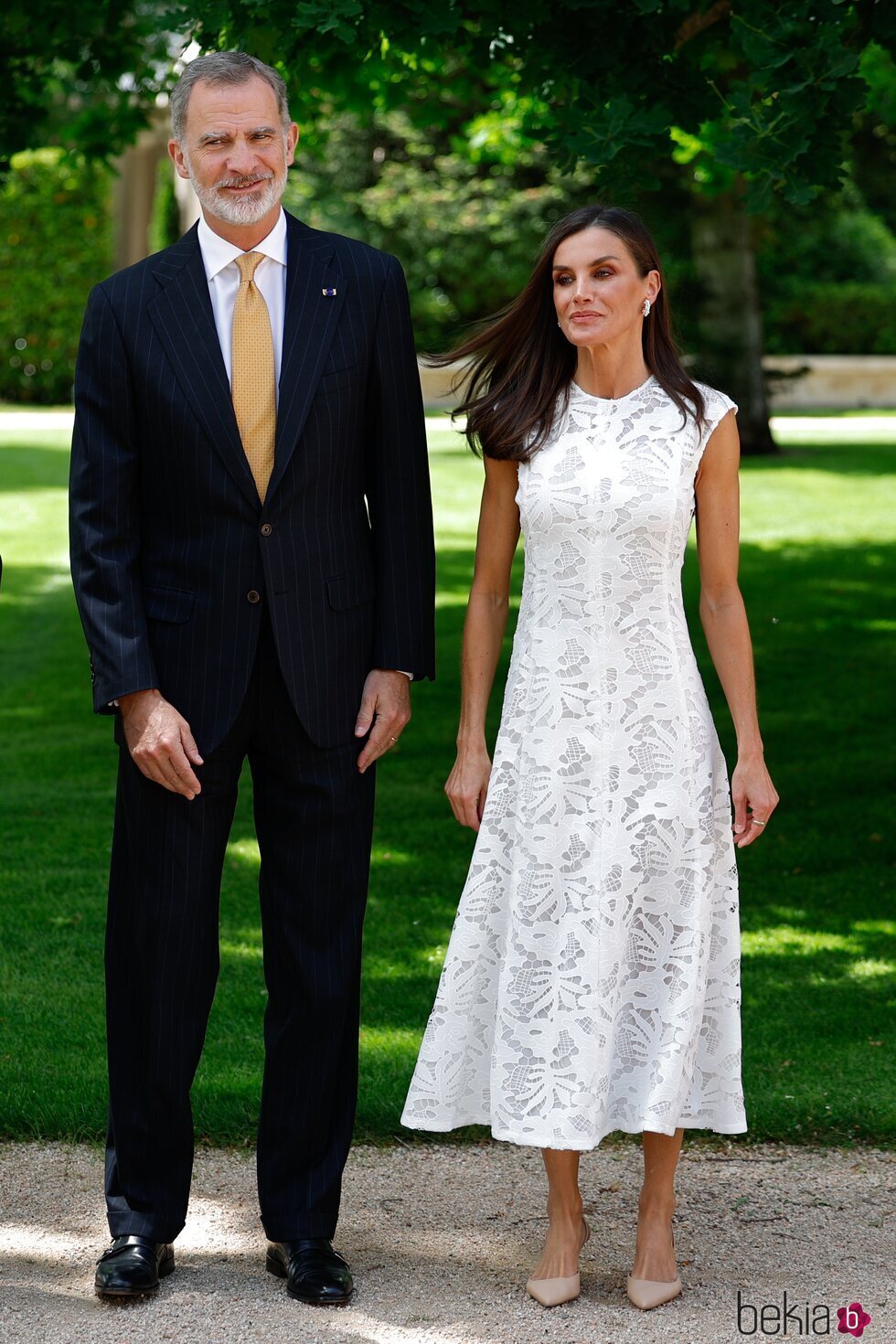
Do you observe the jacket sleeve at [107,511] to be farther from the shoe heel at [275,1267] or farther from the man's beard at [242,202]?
the shoe heel at [275,1267]

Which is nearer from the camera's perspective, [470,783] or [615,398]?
[615,398]

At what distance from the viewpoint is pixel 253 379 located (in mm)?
3090

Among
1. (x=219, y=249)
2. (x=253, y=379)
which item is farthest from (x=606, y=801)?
(x=219, y=249)

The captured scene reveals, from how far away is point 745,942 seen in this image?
5512mm

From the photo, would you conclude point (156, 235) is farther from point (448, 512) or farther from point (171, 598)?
point (171, 598)

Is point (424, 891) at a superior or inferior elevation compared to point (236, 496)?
inferior

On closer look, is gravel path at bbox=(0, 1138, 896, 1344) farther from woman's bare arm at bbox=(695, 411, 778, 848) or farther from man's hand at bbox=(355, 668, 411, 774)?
man's hand at bbox=(355, 668, 411, 774)

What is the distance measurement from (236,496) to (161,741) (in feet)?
1.54

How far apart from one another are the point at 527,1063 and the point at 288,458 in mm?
1199

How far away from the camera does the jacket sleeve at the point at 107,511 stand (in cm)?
305

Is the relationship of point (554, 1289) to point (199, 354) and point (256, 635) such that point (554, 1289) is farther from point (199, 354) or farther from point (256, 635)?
point (199, 354)

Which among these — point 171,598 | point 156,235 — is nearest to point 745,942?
point 171,598

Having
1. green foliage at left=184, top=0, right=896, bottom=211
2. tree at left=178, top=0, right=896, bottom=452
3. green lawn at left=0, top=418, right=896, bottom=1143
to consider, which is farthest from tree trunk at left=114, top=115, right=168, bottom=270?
green foliage at left=184, top=0, right=896, bottom=211

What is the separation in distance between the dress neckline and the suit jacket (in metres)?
0.32
